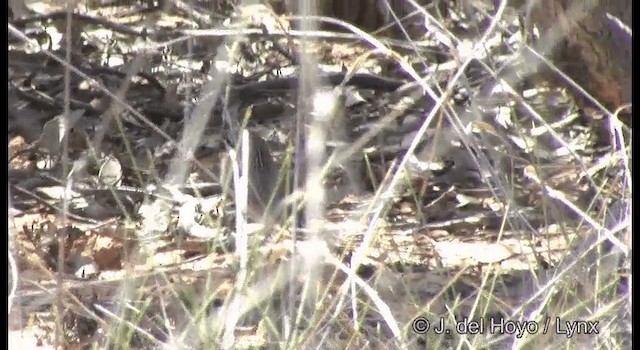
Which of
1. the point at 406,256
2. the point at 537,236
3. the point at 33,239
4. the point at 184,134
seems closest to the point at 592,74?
the point at 537,236

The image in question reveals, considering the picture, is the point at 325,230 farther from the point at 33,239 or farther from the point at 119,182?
the point at 33,239

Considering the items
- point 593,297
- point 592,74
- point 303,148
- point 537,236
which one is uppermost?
point 592,74

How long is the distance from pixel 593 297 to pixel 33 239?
88 centimetres

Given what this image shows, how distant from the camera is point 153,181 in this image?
1271mm

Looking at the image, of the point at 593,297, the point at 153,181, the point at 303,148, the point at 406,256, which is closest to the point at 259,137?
the point at 303,148

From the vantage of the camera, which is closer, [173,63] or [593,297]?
[173,63]

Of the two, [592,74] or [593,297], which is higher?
[592,74]

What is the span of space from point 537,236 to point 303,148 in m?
0.40
